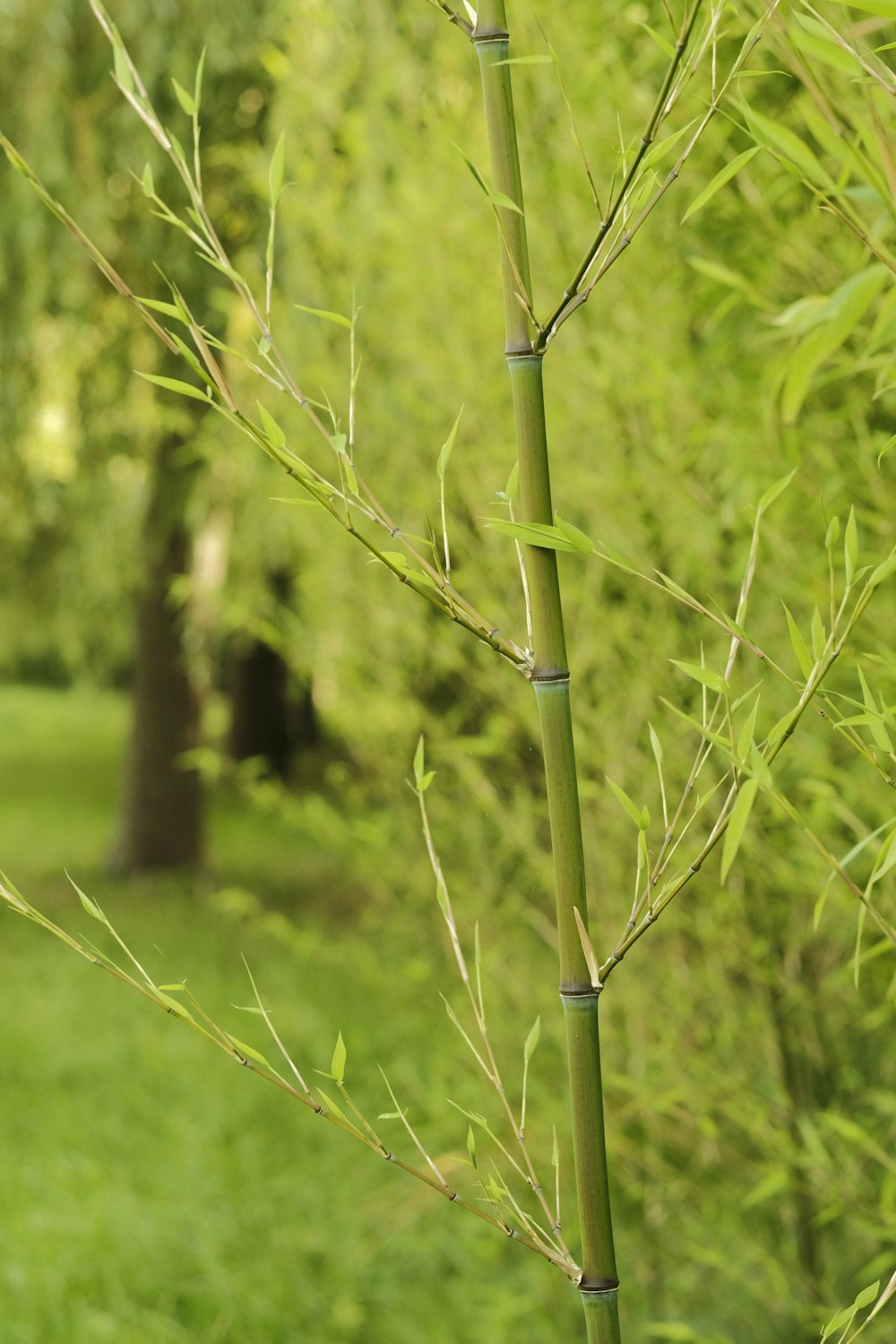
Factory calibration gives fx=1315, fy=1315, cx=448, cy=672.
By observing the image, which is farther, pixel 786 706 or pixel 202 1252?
pixel 202 1252

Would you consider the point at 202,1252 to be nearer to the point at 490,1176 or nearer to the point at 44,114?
the point at 490,1176

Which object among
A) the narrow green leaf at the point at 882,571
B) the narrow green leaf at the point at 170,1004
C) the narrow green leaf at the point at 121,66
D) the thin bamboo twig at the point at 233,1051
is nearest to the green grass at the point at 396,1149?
the thin bamboo twig at the point at 233,1051

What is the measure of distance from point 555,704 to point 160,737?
7.44 metres

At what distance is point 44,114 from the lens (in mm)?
5902

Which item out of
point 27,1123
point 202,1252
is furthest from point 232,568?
point 202,1252

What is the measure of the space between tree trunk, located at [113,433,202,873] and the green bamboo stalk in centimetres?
716

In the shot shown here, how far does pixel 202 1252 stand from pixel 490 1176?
291 centimetres

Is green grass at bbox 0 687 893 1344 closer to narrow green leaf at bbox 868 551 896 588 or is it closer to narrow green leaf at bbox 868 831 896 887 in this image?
narrow green leaf at bbox 868 831 896 887

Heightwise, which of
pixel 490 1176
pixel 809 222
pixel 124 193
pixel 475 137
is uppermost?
pixel 124 193

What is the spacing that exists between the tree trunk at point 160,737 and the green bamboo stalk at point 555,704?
7.16 m

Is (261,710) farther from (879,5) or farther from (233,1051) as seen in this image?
(879,5)

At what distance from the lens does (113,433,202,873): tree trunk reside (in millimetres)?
7992

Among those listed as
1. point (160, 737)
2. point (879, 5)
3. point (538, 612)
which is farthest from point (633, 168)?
point (160, 737)

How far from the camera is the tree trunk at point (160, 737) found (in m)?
7.99
